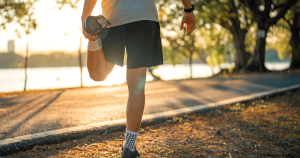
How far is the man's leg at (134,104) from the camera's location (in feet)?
6.42

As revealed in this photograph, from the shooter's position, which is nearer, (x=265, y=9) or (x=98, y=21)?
(x=98, y=21)

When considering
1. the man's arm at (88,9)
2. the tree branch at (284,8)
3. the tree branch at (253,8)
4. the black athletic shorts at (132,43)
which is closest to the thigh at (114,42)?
the black athletic shorts at (132,43)

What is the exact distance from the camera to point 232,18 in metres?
21.1

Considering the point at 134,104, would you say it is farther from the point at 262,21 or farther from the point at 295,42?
the point at 295,42

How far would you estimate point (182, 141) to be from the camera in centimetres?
259

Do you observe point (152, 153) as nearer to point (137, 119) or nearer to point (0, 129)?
point (137, 119)

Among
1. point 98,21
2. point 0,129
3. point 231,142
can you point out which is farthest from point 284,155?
point 0,129

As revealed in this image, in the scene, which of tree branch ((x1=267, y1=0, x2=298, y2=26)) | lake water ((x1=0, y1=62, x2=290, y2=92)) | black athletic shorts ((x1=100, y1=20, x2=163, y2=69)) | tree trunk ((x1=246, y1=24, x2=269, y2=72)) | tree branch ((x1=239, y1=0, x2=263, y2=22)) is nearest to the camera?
black athletic shorts ((x1=100, y1=20, x2=163, y2=69))

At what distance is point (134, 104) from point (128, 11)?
73cm

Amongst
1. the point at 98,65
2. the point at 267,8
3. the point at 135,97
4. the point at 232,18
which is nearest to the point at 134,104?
the point at 135,97

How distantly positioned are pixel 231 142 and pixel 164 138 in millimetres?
711

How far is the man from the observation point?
74.9 inches

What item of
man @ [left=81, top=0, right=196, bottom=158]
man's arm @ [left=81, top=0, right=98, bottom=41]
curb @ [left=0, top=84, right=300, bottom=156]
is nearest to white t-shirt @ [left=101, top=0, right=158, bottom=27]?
man @ [left=81, top=0, right=196, bottom=158]

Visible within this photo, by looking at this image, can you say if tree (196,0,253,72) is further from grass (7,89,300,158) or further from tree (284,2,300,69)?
grass (7,89,300,158)
